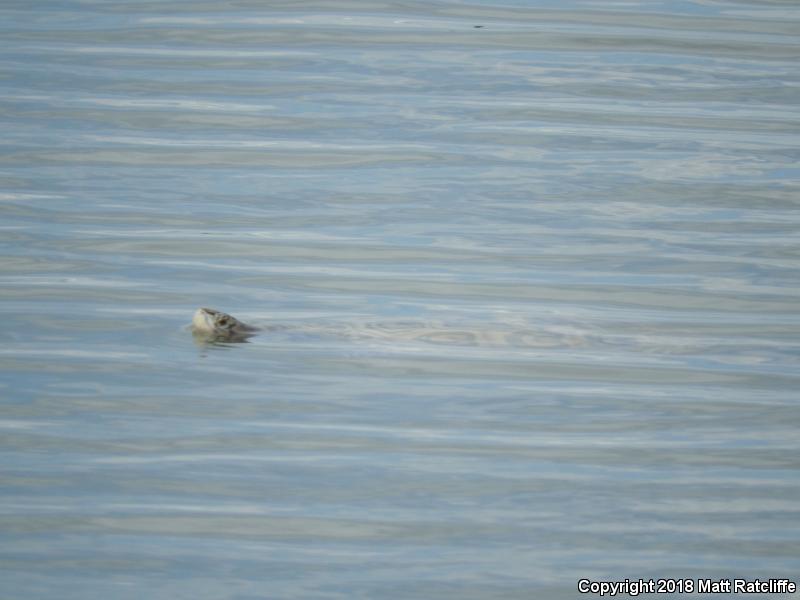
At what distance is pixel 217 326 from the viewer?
146 inches

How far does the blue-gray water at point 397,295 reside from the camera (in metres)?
2.90

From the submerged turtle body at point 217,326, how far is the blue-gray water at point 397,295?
1.9 inches

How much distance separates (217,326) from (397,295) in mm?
562

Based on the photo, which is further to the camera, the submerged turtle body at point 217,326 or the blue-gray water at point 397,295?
the submerged turtle body at point 217,326

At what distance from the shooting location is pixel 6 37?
5246 mm

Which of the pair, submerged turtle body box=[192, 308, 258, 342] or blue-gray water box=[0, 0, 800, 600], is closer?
blue-gray water box=[0, 0, 800, 600]

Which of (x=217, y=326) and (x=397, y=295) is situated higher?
(x=397, y=295)

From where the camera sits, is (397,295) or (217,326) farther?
(397,295)

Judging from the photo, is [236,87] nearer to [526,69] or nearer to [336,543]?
[526,69]

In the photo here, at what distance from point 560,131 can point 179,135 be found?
1296 mm

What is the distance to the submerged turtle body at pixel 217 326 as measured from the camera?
3715mm

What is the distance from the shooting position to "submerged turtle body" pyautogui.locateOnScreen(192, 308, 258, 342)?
3.71 meters

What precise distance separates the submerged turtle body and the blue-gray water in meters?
0.05

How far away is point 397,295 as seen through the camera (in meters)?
4.01
